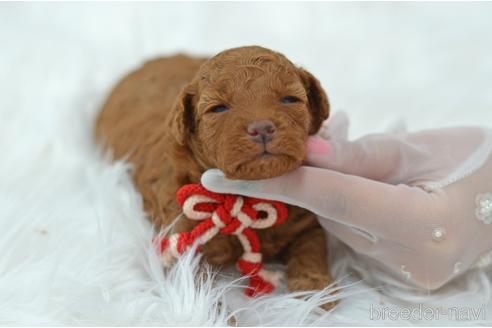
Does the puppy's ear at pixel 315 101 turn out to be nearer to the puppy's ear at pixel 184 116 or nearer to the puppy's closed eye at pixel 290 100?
the puppy's closed eye at pixel 290 100

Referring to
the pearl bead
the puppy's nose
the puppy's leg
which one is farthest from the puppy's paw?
the puppy's nose

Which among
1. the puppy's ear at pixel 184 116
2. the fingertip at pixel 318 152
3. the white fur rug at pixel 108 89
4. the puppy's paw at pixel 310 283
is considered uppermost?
the puppy's ear at pixel 184 116

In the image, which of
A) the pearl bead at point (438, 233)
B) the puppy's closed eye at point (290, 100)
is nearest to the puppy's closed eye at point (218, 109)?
the puppy's closed eye at point (290, 100)

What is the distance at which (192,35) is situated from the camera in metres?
2.46

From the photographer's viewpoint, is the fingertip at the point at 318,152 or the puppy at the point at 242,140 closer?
the puppy at the point at 242,140

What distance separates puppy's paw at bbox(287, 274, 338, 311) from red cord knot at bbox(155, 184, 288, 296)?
0.04 m

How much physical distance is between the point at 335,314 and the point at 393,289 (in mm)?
156

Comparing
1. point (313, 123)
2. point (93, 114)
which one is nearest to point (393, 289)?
point (313, 123)

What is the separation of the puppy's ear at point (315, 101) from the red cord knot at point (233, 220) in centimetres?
18

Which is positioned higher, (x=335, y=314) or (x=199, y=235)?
(x=199, y=235)

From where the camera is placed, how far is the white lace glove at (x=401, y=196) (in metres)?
1.18

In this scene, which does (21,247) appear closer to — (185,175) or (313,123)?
(185,175)

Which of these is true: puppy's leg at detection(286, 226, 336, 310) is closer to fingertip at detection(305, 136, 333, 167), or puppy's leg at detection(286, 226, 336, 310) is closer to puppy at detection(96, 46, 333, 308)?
puppy at detection(96, 46, 333, 308)

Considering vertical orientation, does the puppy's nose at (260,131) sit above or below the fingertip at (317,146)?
above
